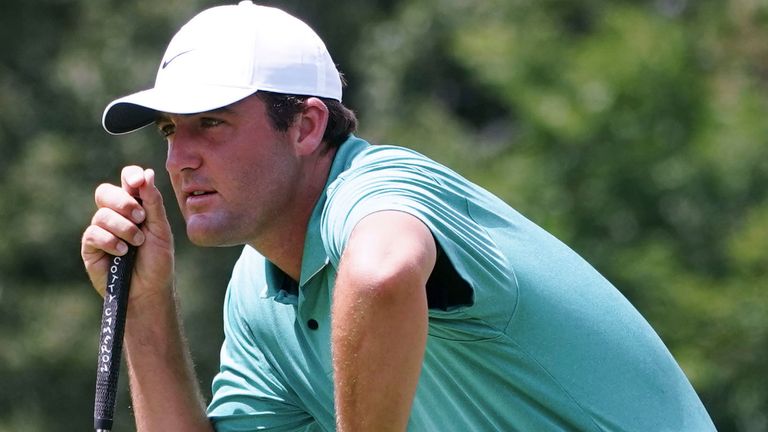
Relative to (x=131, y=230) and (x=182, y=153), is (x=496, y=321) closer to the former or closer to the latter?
(x=182, y=153)

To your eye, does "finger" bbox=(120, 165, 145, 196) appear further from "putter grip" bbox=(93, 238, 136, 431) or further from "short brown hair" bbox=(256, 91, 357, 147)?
Answer: "short brown hair" bbox=(256, 91, 357, 147)

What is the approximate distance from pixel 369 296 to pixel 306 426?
4.45ft

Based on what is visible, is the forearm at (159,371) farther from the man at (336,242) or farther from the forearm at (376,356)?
the forearm at (376,356)

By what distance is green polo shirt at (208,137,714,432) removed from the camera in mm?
3314

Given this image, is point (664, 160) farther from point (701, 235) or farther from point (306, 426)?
point (306, 426)

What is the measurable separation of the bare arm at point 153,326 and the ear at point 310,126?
45 cm

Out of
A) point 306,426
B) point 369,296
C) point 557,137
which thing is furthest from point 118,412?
point 369,296

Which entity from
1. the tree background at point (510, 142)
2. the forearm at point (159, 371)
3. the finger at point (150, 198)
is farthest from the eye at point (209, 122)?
the tree background at point (510, 142)

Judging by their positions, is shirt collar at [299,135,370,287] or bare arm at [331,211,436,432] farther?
shirt collar at [299,135,370,287]

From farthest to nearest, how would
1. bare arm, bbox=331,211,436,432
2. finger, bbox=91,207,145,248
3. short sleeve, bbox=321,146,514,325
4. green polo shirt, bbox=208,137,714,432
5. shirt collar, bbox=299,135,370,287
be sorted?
finger, bbox=91,207,145,248, shirt collar, bbox=299,135,370,287, green polo shirt, bbox=208,137,714,432, short sleeve, bbox=321,146,514,325, bare arm, bbox=331,211,436,432

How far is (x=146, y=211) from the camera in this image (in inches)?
159

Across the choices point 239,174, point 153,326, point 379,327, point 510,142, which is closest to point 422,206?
point 379,327

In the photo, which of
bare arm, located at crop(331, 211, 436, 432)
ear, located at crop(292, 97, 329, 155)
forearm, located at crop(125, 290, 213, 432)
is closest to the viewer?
bare arm, located at crop(331, 211, 436, 432)

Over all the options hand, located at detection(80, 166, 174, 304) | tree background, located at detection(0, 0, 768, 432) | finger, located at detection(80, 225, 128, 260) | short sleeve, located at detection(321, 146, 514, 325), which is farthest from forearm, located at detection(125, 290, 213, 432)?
tree background, located at detection(0, 0, 768, 432)
